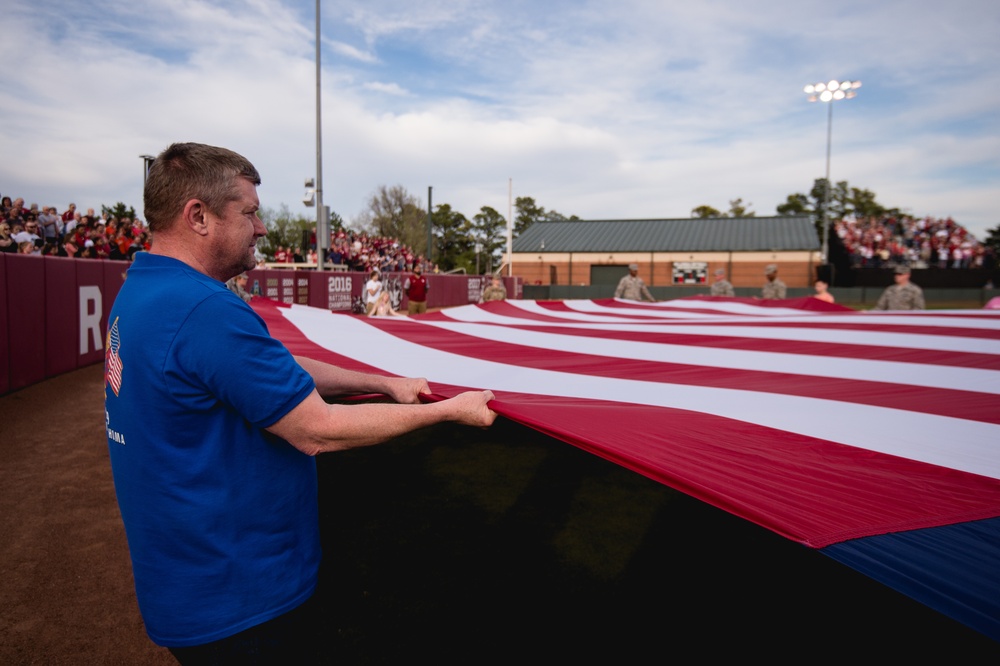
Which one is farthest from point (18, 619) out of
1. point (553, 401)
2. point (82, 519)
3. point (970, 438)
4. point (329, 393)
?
point (970, 438)

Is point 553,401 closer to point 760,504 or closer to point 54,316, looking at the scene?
point 760,504

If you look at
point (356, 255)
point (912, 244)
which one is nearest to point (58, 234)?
point (356, 255)

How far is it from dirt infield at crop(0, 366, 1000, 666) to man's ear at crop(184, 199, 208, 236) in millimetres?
1794

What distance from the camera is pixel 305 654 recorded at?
1278 millimetres

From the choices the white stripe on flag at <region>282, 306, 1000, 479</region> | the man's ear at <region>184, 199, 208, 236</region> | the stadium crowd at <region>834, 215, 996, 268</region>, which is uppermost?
the stadium crowd at <region>834, 215, 996, 268</region>

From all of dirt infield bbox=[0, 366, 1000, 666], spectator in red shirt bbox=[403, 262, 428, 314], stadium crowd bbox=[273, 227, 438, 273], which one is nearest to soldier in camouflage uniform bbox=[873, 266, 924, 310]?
dirt infield bbox=[0, 366, 1000, 666]

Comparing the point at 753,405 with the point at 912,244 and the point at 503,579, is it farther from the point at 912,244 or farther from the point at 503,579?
the point at 912,244

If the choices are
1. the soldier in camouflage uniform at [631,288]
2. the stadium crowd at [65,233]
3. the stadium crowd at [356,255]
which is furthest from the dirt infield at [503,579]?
the stadium crowd at [356,255]

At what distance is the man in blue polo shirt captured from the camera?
1.04 metres

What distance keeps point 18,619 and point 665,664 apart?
271 cm

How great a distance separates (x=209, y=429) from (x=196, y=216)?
16.9 inches

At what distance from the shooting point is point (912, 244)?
33.1 meters

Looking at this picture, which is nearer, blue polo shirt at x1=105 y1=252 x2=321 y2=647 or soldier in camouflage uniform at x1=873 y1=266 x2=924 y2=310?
blue polo shirt at x1=105 y1=252 x2=321 y2=647

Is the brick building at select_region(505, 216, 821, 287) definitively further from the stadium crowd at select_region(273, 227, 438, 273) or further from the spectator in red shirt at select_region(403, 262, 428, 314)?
the spectator in red shirt at select_region(403, 262, 428, 314)
